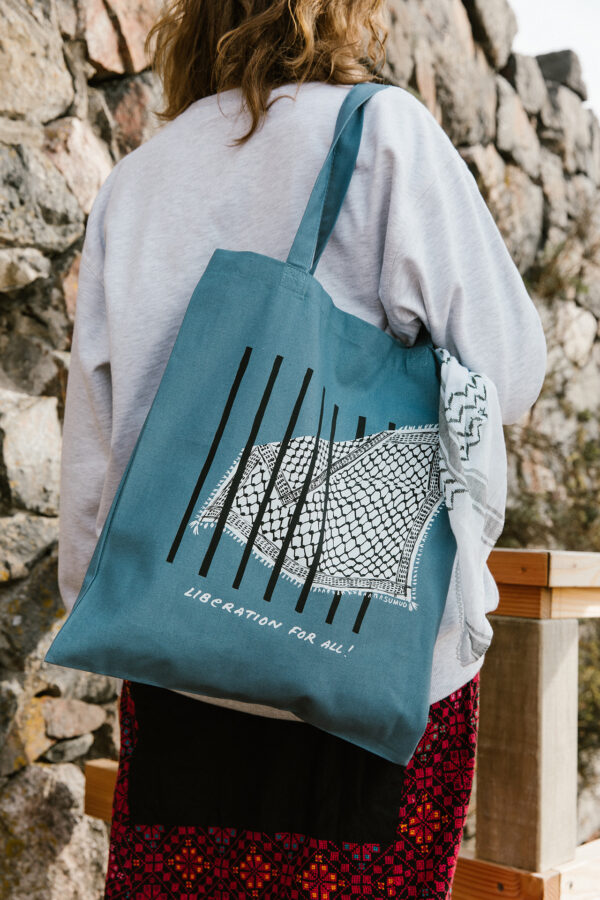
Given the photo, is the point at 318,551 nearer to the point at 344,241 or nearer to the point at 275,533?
the point at 275,533

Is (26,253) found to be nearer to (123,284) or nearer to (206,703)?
(123,284)

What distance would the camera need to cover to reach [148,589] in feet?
2.23

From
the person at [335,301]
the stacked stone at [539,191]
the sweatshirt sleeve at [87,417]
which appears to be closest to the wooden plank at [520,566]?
the person at [335,301]

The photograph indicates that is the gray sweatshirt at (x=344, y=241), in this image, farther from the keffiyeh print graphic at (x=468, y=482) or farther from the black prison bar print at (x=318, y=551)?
the black prison bar print at (x=318, y=551)

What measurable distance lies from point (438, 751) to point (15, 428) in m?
1.00

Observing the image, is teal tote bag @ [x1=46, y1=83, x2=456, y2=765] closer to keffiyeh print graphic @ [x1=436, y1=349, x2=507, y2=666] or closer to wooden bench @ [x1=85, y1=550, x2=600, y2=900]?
keffiyeh print graphic @ [x1=436, y1=349, x2=507, y2=666]

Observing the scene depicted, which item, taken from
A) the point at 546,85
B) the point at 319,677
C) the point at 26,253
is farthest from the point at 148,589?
the point at 546,85

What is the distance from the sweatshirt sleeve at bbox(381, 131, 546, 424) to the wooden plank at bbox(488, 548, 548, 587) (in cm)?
44

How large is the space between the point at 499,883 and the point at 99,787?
27.9 inches

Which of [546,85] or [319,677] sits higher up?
[546,85]

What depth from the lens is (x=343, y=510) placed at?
0.74m

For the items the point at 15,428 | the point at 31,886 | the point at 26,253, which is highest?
the point at 26,253

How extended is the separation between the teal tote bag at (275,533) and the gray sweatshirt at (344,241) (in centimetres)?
7

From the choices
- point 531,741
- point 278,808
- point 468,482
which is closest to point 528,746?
point 531,741
